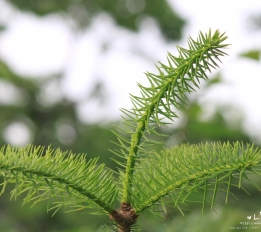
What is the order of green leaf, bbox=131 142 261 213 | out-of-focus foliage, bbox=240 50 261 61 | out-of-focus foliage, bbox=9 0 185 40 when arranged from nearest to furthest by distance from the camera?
green leaf, bbox=131 142 261 213, out-of-focus foliage, bbox=240 50 261 61, out-of-focus foliage, bbox=9 0 185 40

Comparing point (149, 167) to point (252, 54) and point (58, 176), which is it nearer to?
point (58, 176)

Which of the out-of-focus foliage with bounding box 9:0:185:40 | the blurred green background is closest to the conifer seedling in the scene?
the blurred green background

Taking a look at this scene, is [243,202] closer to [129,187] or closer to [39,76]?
[129,187]

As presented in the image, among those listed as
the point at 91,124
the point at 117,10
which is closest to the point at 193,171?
the point at 91,124

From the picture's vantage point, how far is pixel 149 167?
550mm

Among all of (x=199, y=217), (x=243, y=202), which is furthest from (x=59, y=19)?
(x=199, y=217)

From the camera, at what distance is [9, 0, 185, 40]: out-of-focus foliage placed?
563 centimetres

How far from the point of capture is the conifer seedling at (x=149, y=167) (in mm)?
474

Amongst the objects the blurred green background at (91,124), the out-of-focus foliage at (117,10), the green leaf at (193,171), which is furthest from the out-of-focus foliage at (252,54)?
the out-of-focus foliage at (117,10)

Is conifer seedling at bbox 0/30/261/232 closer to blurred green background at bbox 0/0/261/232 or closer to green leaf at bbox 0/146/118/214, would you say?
green leaf at bbox 0/146/118/214

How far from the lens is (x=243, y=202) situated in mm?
1721

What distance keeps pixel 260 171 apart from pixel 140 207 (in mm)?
126

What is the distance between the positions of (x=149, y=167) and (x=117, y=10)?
5371mm

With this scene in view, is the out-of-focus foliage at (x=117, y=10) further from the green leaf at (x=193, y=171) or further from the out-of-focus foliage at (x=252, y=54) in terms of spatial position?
the green leaf at (x=193, y=171)
